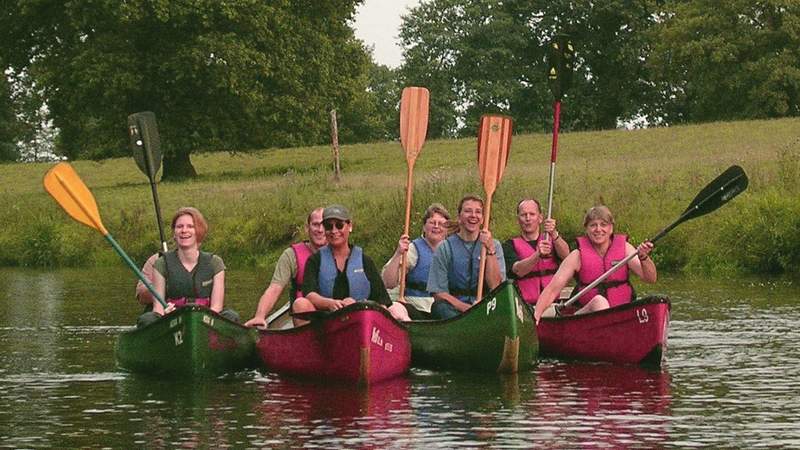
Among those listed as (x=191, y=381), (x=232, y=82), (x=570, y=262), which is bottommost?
(x=191, y=381)

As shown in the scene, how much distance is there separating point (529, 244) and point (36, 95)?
24.2m

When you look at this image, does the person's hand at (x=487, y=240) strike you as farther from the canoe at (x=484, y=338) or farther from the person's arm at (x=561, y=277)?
the person's arm at (x=561, y=277)

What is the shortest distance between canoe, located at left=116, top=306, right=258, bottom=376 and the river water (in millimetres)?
126

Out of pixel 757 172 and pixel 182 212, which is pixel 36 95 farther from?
pixel 182 212

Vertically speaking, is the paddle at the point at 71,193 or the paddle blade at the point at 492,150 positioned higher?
the paddle blade at the point at 492,150

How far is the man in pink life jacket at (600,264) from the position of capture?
1238cm

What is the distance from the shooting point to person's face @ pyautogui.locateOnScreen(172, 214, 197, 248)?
11.6 m

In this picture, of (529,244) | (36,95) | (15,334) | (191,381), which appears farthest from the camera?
(36,95)

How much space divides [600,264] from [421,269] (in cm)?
142

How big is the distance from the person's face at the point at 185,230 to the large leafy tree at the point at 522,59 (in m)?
44.0

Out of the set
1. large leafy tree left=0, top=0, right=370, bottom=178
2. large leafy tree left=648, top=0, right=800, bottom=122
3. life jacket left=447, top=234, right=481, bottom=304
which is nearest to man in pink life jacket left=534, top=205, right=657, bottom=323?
life jacket left=447, top=234, right=481, bottom=304

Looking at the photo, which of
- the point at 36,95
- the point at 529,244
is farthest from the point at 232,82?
the point at 529,244

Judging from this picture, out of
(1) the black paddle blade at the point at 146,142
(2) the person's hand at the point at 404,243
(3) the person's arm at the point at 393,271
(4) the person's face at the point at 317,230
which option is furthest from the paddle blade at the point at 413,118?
(4) the person's face at the point at 317,230

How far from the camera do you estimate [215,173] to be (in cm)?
3841
